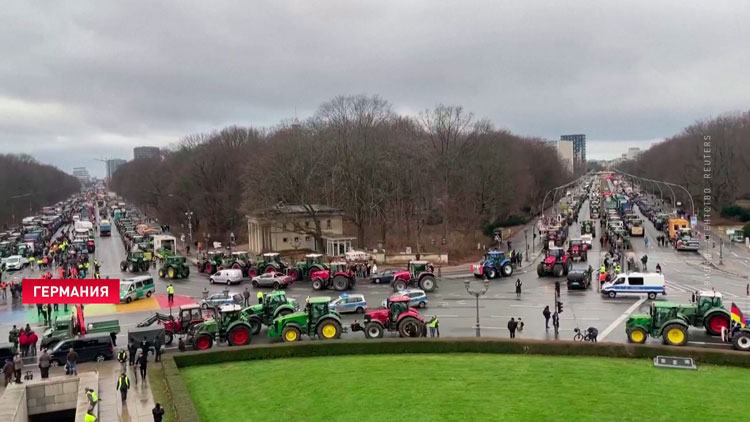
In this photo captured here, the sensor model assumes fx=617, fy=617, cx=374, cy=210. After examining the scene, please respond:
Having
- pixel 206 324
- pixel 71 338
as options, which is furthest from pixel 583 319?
pixel 71 338

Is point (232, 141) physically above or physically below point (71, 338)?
above

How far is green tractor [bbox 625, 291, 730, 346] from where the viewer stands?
23141 mm

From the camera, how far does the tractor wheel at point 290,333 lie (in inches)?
969

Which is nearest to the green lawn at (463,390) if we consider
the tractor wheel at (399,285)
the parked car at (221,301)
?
the parked car at (221,301)

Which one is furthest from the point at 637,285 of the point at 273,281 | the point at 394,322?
the point at 273,281

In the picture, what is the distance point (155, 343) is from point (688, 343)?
65.5 ft

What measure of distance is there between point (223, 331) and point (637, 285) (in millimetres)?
22199

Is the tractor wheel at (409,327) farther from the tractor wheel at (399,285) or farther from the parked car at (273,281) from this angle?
the parked car at (273,281)

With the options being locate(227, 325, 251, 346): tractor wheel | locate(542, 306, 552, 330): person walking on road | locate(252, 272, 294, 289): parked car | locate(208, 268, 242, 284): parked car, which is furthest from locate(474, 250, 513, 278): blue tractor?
locate(227, 325, 251, 346): tractor wheel

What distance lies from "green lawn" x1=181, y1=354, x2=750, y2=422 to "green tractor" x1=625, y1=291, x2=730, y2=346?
2885 mm

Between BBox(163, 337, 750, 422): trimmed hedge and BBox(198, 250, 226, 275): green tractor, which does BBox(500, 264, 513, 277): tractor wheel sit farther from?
BBox(198, 250, 226, 275): green tractor

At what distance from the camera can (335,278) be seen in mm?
37781

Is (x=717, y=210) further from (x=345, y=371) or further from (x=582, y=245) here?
(x=345, y=371)

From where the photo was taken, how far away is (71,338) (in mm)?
23422
